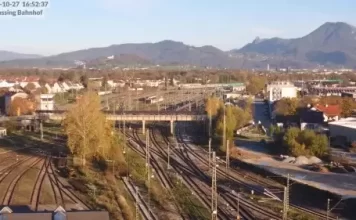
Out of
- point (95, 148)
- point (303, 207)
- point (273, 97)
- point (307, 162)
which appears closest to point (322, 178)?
point (307, 162)

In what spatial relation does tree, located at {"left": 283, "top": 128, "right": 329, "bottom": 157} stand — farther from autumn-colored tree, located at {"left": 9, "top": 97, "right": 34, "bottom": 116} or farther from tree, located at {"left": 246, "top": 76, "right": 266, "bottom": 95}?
tree, located at {"left": 246, "top": 76, "right": 266, "bottom": 95}

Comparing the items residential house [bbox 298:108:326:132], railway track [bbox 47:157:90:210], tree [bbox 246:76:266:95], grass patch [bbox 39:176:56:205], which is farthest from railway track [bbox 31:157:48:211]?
tree [bbox 246:76:266:95]

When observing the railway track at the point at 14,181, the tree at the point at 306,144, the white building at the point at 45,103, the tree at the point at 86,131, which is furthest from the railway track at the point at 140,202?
the white building at the point at 45,103

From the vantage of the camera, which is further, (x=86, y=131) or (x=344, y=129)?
→ (x=344, y=129)

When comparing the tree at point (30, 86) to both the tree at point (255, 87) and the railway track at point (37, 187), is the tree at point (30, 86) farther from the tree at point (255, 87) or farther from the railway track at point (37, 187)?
the railway track at point (37, 187)

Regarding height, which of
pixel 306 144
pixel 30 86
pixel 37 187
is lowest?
pixel 37 187

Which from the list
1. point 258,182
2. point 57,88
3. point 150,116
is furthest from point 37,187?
point 57,88

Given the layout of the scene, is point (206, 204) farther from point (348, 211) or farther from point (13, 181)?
point (13, 181)

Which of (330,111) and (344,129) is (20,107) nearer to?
(330,111)
